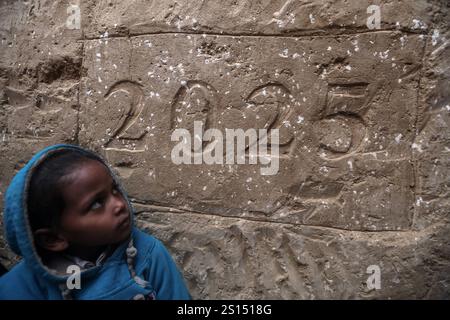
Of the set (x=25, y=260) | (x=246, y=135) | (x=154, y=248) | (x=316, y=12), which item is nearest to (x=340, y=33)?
(x=316, y=12)

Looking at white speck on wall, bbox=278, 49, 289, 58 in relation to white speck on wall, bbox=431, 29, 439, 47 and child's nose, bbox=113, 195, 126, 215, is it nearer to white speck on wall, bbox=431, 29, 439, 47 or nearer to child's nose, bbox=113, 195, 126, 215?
white speck on wall, bbox=431, 29, 439, 47

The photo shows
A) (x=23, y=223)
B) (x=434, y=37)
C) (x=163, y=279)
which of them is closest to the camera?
(x=23, y=223)

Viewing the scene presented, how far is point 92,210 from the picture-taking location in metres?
1.37

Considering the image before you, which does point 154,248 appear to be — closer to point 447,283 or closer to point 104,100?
point 104,100

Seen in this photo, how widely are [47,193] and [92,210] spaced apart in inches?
5.4

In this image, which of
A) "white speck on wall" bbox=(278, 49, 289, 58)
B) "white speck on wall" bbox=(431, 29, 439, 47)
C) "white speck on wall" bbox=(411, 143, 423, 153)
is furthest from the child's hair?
"white speck on wall" bbox=(431, 29, 439, 47)

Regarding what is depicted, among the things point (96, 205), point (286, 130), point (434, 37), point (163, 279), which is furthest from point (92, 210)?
point (434, 37)

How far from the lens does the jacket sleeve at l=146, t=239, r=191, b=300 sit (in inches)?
58.1

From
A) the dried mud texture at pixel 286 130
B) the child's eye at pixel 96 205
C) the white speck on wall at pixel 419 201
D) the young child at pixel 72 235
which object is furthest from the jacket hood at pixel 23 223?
the white speck on wall at pixel 419 201

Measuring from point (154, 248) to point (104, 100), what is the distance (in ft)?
2.35

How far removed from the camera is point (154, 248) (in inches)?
60.9

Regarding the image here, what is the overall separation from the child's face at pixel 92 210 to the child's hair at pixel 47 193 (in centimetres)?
2

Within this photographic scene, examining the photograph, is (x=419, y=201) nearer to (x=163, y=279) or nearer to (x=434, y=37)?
(x=434, y=37)

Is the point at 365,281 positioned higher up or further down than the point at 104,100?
further down
